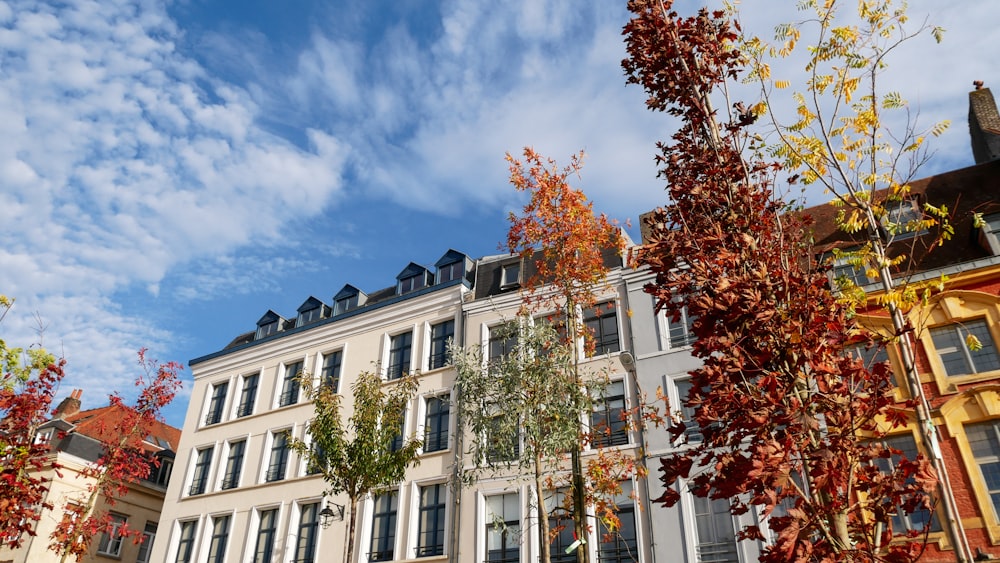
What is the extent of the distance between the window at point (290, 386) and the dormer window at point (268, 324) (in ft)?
10.8

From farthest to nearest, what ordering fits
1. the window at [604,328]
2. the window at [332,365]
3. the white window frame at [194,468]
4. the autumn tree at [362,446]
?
the white window frame at [194,468], the window at [332,365], the window at [604,328], the autumn tree at [362,446]

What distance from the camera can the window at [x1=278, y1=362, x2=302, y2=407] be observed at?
2872 cm

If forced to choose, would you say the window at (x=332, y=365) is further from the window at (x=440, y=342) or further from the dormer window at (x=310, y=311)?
the window at (x=440, y=342)

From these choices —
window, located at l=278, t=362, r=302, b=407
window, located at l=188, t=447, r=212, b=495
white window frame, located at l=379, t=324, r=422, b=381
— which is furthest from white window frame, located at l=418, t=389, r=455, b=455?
window, located at l=188, t=447, r=212, b=495

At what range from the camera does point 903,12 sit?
847cm

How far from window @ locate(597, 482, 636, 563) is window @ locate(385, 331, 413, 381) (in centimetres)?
999

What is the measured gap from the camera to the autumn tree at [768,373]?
487 centimetres

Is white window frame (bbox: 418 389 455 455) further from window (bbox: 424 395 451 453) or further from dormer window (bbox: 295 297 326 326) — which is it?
dormer window (bbox: 295 297 326 326)

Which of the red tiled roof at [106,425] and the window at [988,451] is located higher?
the red tiled roof at [106,425]

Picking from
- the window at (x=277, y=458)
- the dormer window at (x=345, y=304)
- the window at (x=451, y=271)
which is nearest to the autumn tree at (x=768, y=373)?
the window at (x=451, y=271)

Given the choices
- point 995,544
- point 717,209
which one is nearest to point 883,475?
point 717,209

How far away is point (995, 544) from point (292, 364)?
2451cm

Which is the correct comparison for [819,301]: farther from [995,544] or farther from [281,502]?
[281,502]

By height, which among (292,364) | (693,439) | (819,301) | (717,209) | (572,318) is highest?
(292,364)
